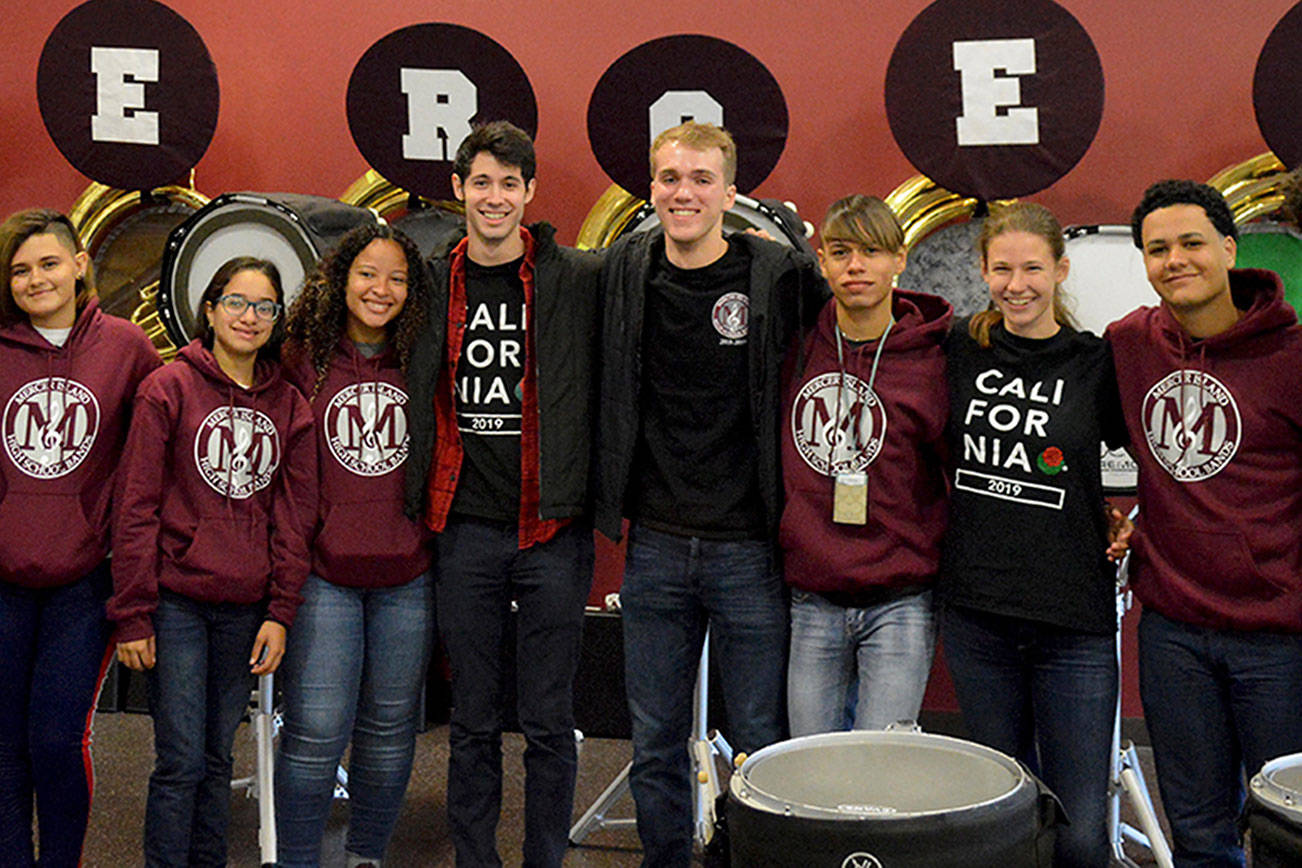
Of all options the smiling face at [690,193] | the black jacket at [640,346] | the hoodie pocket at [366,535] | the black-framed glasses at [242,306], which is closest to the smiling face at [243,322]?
the black-framed glasses at [242,306]

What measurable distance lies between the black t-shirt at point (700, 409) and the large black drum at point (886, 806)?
0.89 m

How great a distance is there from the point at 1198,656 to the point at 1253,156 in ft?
7.43

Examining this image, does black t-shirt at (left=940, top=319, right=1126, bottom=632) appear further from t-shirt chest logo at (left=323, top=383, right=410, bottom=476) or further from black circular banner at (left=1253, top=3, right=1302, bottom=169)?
black circular banner at (left=1253, top=3, right=1302, bottom=169)

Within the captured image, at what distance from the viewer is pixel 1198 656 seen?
2111 mm

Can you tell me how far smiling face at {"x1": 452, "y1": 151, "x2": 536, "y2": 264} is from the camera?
253cm

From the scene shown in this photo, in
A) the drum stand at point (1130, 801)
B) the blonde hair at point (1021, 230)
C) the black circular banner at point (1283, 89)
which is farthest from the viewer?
the black circular banner at point (1283, 89)

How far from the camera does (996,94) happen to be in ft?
11.3

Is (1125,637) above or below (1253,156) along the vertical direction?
below

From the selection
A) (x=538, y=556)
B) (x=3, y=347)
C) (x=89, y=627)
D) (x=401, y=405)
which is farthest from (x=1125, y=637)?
(x=3, y=347)

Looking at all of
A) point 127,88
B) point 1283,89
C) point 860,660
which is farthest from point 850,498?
point 127,88

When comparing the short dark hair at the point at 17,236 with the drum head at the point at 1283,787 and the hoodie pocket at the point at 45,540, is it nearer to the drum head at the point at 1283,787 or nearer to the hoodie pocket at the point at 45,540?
the hoodie pocket at the point at 45,540

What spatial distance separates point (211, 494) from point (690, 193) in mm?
1142

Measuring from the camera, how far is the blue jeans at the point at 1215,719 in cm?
205

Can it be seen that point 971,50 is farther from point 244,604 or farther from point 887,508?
point 244,604
